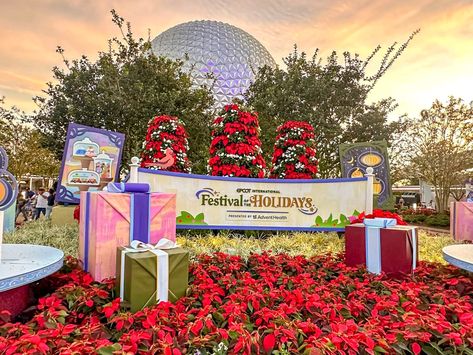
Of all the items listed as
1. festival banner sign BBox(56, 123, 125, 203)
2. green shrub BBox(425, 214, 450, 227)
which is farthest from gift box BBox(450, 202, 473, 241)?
green shrub BBox(425, 214, 450, 227)

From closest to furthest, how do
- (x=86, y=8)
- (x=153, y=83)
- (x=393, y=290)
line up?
(x=393, y=290), (x=86, y=8), (x=153, y=83)

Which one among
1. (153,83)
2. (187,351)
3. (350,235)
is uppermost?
(153,83)

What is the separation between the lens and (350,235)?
378 cm

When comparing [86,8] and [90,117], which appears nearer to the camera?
[86,8]

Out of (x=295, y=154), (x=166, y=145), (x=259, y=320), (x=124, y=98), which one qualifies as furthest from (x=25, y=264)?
(x=124, y=98)

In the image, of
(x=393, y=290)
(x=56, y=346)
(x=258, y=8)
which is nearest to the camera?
(x=56, y=346)

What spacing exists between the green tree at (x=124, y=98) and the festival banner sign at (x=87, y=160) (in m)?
4.34

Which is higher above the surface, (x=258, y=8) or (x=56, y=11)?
(x=258, y=8)

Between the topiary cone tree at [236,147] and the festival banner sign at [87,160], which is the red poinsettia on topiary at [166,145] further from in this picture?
the topiary cone tree at [236,147]

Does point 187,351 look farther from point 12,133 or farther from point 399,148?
point 12,133

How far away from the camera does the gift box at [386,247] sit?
3.38 meters

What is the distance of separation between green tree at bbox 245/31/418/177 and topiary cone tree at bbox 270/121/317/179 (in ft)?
16.2

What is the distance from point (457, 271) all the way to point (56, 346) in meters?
3.87

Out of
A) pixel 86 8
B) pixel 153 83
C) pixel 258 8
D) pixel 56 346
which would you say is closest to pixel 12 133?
pixel 153 83
